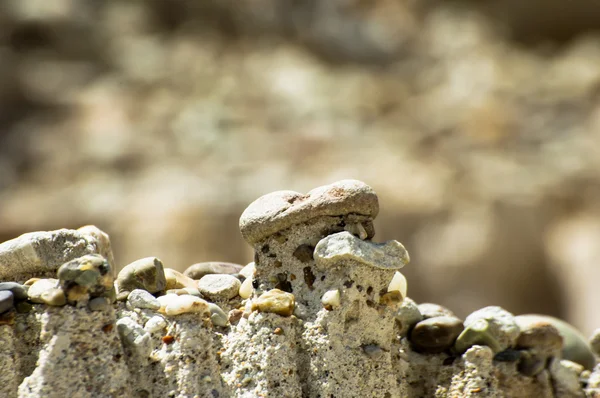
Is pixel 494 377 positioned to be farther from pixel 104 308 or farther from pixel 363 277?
pixel 104 308

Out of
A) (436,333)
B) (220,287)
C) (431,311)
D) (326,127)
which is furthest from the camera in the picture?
(326,127)

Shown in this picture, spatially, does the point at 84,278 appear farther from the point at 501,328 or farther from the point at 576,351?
the point at 576,351

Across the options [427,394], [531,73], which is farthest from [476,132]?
[427,394]

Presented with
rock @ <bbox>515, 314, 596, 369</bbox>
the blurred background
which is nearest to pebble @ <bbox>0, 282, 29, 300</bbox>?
rock @ <bbox>515, 314, 596, 369</bbox>

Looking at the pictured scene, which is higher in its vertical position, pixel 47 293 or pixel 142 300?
pixel 142 300

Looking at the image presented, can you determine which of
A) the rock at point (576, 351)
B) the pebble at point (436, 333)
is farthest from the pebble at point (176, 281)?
the rock at point (576, 351)

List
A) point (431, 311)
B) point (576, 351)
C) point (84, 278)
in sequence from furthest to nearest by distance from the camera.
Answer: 1. point (576, 351)
2. point (431, 311)
3. point (84, 278)

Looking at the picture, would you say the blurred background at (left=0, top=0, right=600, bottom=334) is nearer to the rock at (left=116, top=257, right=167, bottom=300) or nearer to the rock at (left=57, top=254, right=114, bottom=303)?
the rock at (left=116, top=257, right=167, bottom=300)

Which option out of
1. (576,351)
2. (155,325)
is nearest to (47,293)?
(155,325)

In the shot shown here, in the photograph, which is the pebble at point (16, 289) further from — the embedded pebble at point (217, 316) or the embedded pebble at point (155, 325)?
the embedded pebble at point (217, 316)
